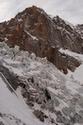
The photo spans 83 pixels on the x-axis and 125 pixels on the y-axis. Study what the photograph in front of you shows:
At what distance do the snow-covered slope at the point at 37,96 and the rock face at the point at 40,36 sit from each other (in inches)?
434

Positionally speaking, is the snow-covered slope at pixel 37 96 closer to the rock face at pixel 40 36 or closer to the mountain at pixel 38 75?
the mountain at pixel 38 75

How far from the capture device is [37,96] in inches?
1492

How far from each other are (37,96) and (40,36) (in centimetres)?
2949

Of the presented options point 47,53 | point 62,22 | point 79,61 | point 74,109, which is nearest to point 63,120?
point 74,109

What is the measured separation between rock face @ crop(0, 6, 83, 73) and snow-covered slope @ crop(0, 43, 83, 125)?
1102 cm

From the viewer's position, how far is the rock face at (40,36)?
61.8 metres

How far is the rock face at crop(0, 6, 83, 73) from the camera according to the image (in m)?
61.8

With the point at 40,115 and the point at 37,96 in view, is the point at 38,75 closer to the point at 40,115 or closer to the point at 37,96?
the point at 37,96

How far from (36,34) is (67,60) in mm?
6364

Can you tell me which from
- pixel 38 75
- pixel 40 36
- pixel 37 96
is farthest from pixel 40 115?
pixel 40 36

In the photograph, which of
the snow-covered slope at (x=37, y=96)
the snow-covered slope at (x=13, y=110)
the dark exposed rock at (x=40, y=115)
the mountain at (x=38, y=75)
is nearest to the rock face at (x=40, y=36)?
the mountain at (x=38, y=75)

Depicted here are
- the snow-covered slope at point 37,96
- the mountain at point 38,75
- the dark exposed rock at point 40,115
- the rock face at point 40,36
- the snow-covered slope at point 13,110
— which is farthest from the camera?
the rock face at point 40,36

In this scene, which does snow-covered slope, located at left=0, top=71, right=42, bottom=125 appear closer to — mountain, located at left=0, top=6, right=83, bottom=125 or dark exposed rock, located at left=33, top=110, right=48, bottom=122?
mountain, located at left=0, top=6, right=83, bottom=125

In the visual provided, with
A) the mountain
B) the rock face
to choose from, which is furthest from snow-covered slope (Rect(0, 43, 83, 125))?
the rock face
